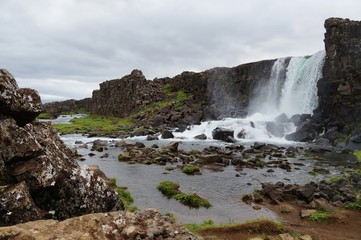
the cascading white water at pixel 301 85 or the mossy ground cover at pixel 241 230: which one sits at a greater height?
the cascading white water at pixel 301 85

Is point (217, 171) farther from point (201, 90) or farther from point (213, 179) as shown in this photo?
point (201, 90)

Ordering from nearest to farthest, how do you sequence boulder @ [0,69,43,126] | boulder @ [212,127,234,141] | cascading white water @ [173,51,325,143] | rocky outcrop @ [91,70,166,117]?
boulder @ [0,69,43,126], boulder @ [212,127,234,141], cascading white water @ [173,51,325,143], rocky outcrop @ [91,70,166,117]

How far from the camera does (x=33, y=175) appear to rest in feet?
31.9

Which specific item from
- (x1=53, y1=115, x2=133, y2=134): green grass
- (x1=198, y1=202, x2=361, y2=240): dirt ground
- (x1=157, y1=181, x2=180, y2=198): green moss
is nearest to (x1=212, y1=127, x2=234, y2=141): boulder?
(x1=53, y1=115, x2=133, y2=134): green grass

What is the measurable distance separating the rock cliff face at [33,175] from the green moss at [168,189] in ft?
46.6

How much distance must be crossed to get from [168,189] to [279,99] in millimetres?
68246

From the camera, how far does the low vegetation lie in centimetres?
2330

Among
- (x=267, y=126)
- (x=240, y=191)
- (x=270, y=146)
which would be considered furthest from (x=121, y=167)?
(x=267, y=126)

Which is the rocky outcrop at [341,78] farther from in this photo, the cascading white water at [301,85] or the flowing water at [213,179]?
the flowing water at [213,179]

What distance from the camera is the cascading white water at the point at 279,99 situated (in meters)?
69.0

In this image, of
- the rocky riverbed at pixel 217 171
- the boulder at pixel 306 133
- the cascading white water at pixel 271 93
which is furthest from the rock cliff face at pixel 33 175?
the cascading white water at pixel 271 93

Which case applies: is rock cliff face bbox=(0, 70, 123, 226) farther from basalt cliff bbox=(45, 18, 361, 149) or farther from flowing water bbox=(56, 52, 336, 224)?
basalt cliff bbox=(45, 18, 361, 149)

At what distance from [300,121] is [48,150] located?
209 feet

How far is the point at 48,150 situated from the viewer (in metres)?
10.9
